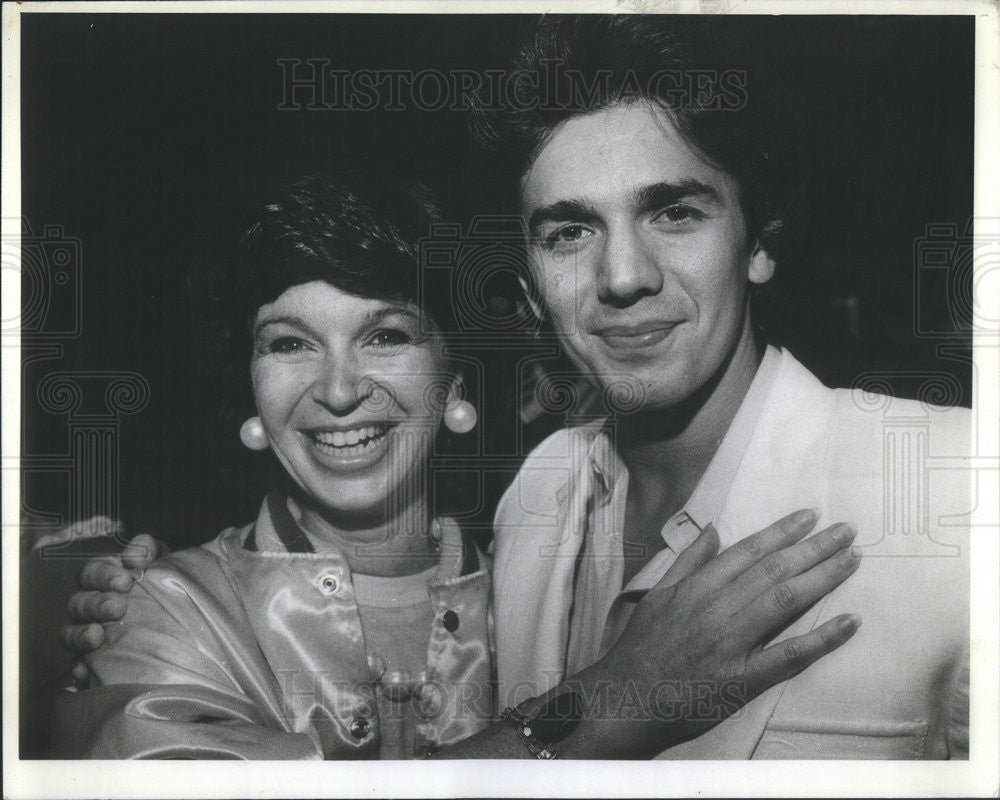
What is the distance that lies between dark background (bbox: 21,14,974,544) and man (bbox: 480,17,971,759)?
0.16 metres

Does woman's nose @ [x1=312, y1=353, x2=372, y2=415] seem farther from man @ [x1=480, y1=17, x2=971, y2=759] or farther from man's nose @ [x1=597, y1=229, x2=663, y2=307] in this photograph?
man's nose @ [x1=597, y1=229, x2=663, y2=307]

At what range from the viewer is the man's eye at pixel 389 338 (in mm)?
2764

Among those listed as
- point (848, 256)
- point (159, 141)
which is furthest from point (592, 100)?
point (159, 141)

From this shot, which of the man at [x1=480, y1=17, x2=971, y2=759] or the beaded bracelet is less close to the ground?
the man at [x1=480, y1=17, x2=971, y2=759]

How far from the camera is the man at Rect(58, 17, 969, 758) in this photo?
2736 mm

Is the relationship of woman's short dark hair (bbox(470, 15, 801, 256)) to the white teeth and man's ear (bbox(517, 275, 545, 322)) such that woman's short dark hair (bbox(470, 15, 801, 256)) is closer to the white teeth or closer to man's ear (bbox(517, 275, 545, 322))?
man's ear (bbox(517, 275, 545, 322))

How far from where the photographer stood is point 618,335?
2.76 meters

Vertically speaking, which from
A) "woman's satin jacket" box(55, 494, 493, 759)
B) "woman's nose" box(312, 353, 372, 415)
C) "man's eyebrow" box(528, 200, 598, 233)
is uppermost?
"man's eyebrow" box(528, 200, 598, 233)

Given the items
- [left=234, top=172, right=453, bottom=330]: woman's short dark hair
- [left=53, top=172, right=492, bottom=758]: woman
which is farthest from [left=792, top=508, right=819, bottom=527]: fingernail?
[left=234, top=172, right=453, bottom=330]: woman's short dark hair

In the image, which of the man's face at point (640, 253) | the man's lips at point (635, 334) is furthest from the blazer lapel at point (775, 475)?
the man's lips at point (635, 334)

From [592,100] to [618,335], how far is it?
2.20 ft

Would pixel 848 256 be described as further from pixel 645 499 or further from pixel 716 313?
pixel 645 499

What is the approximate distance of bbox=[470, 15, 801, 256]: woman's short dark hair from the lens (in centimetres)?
276

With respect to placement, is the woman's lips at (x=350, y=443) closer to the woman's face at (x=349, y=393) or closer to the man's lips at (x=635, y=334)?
the woman's face at (x=349, y=393)
